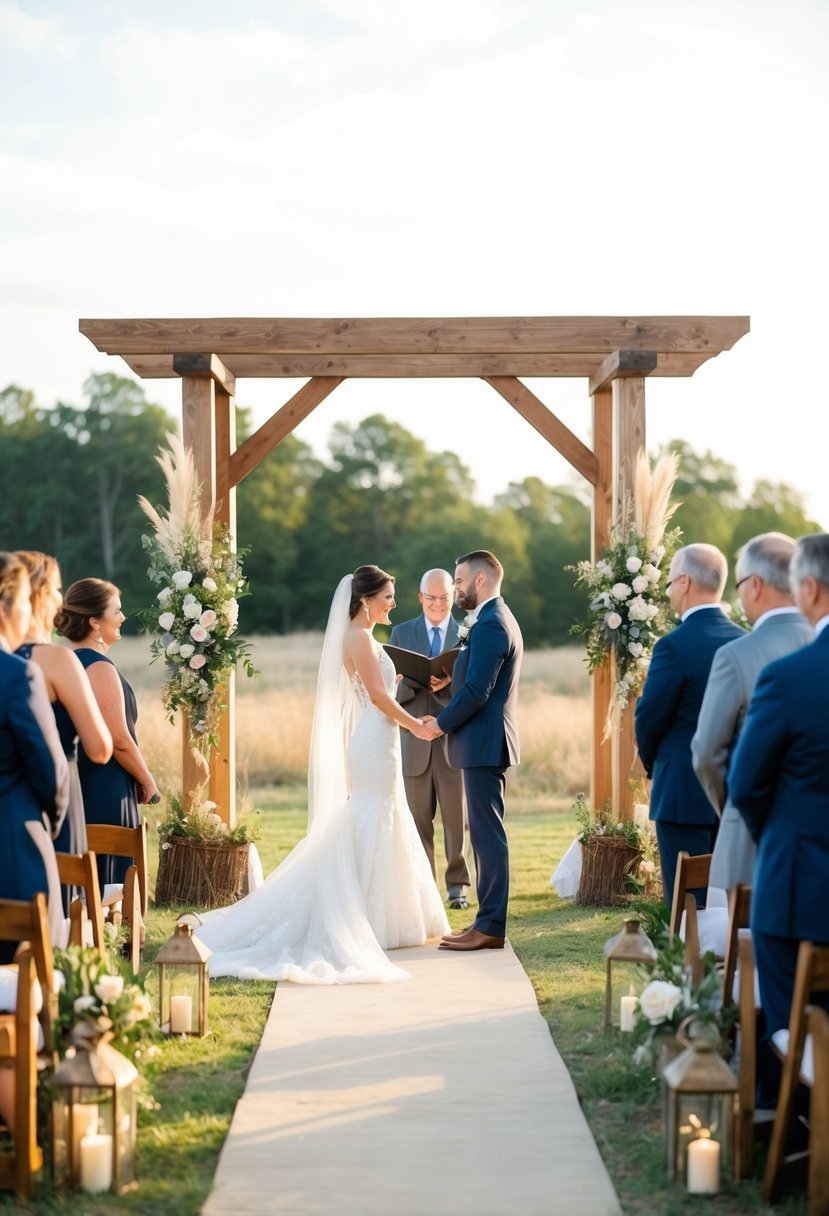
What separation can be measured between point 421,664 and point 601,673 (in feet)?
4.65

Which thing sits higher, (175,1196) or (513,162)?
(513,162)

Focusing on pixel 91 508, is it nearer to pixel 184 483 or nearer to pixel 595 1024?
pixel 184 483

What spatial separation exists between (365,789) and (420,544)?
3093 cm

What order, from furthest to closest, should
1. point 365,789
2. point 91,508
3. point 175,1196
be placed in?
point 91,508
point 365,789
point 175,1196

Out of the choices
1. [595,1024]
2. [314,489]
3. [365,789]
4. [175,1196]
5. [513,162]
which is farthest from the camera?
[314,489]

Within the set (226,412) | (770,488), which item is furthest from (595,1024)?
(770,488)

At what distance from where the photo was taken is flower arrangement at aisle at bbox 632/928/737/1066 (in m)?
4.02

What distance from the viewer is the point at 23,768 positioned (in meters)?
4.04

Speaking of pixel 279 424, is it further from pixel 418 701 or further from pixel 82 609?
pixel 82 609

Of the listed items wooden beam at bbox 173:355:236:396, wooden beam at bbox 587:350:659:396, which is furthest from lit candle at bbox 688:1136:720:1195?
wooden beam at bbox 173:355:236:396

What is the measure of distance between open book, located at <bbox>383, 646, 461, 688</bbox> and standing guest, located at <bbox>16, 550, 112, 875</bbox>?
2.99 meters

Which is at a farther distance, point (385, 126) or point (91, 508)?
point (91, 508)

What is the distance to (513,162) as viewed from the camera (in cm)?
1994

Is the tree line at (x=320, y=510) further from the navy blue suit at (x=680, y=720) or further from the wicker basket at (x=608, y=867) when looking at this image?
the navy blue suit at (x=680, y=720)
